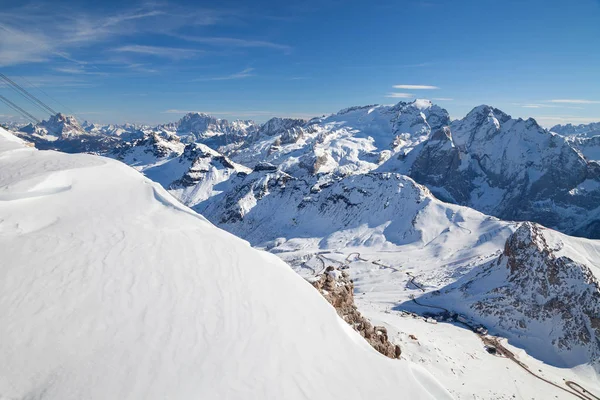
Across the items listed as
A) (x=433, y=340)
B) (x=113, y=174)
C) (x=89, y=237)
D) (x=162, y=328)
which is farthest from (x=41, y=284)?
(x=433, y=340)

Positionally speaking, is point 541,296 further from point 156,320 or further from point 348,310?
point 156,320

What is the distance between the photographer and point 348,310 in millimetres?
26391

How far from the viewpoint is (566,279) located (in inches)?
2031

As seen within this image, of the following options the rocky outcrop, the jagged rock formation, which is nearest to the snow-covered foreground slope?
the rocky outcrop

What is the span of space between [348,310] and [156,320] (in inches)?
768

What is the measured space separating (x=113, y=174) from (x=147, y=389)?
16.1m

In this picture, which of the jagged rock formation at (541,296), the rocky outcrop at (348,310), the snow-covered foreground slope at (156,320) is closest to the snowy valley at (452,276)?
the jagged rock formation at (541,296)

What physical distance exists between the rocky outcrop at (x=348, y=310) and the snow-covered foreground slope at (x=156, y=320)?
32.2 ft

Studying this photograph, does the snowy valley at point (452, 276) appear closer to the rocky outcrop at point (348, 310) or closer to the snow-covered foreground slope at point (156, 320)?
the snow-covered foreground slope at point (156, 320)

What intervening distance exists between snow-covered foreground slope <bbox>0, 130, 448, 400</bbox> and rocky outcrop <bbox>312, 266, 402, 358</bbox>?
982cm

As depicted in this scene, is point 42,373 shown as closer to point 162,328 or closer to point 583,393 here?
point 162,328

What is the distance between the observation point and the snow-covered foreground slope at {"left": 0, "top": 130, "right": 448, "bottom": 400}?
26.1 feet

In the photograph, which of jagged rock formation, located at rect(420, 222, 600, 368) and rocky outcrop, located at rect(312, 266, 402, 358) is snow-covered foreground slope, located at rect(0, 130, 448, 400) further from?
jagged rock formation, located at rect(420, 222, 600, 368)

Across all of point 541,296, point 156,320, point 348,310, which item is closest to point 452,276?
point 541,296
